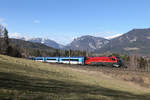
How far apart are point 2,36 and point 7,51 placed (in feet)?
30.8

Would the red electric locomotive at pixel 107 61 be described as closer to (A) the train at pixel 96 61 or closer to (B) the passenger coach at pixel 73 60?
(A) the train at pixel 96 61

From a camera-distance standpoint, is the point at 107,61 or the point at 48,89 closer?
the point at 48,89

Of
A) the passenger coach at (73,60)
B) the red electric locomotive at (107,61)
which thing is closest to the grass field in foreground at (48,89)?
the red electric locomotive at (107,61)

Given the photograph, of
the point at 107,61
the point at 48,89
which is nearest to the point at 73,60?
the point at 107,61

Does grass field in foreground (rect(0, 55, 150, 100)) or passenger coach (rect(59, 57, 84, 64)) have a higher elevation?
passenger coach (rect(59, 57, 84, 64))

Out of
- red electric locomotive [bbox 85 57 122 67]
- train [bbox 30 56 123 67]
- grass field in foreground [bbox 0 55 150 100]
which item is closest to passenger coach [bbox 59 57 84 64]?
train [bbox 30 56 123 67]

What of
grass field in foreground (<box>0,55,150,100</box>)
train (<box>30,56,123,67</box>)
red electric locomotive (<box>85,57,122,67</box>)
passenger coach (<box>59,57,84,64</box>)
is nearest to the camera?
grass field in foreground (<box>0,55,150,100</box>)

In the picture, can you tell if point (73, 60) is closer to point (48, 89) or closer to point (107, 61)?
point (107, 61)

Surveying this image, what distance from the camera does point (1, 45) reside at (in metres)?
104

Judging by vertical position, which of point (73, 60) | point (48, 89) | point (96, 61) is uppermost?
point (73, 60)

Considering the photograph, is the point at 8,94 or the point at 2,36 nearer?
the point at 8,94

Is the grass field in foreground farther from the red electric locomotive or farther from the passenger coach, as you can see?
the passenger coach

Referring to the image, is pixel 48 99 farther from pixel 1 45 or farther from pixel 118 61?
pixel 1 45

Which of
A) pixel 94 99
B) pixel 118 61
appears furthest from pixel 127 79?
pixel 94 99
